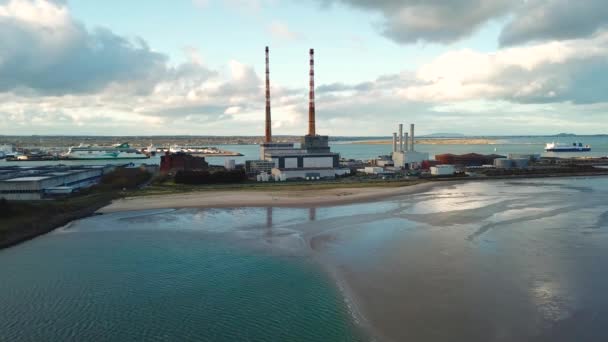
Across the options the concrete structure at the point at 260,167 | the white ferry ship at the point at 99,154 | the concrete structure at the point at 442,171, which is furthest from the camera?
the white ferry ship at the point at 99,154

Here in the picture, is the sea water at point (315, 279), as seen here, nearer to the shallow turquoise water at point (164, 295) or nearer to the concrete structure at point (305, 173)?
the shallow turquoise water at point (164, 295)

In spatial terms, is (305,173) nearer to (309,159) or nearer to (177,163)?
(309,159)

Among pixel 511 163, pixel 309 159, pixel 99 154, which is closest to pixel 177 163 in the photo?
pixel 309 159

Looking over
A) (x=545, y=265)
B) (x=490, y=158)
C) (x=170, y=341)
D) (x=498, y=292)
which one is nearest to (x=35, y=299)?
(x=170, y=341)

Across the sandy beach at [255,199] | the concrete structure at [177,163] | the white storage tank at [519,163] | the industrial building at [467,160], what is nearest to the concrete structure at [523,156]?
the industrial building at [467,160]

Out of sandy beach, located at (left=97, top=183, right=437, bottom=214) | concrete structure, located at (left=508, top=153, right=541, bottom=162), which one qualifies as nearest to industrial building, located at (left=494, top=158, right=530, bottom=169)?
concrete structure, located at (left=508, top=153, right=541, bottom=162)

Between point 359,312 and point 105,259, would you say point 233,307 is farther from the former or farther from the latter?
point 105,259
